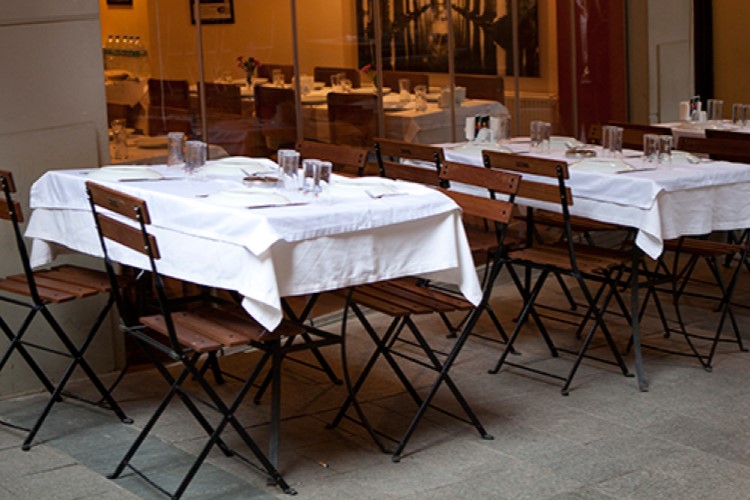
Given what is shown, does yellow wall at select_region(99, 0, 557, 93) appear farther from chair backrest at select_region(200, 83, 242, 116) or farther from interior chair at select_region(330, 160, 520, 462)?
interior chair at select_region(330, 160, 520, 462)

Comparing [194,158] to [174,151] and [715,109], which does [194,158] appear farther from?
[715,109]

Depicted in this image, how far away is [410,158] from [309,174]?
5.71 feet

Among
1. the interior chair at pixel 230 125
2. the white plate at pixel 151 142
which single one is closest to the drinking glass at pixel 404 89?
the interior chair at pixel 230 125

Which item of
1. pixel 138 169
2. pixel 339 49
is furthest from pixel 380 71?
pixel 138 169

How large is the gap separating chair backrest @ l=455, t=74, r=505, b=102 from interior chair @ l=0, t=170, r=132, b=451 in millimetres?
3089

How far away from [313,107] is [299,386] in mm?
1770

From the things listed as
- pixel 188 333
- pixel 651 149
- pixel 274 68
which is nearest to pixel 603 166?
pixel 651 149

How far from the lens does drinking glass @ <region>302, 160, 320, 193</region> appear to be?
507cm

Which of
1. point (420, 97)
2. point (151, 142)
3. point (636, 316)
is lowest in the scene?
point (636, 316)

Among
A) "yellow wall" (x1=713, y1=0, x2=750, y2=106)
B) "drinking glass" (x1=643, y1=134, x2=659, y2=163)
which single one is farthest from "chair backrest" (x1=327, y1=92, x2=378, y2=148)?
"yellow wall" (x1=713, y1=0, x2=750, y2=106)

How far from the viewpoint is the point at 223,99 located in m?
6.62

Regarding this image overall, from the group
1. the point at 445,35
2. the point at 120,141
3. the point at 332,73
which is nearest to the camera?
the point at 120,141

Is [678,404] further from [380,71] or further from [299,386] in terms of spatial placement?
[380,71]

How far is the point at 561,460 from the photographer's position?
197 inches
